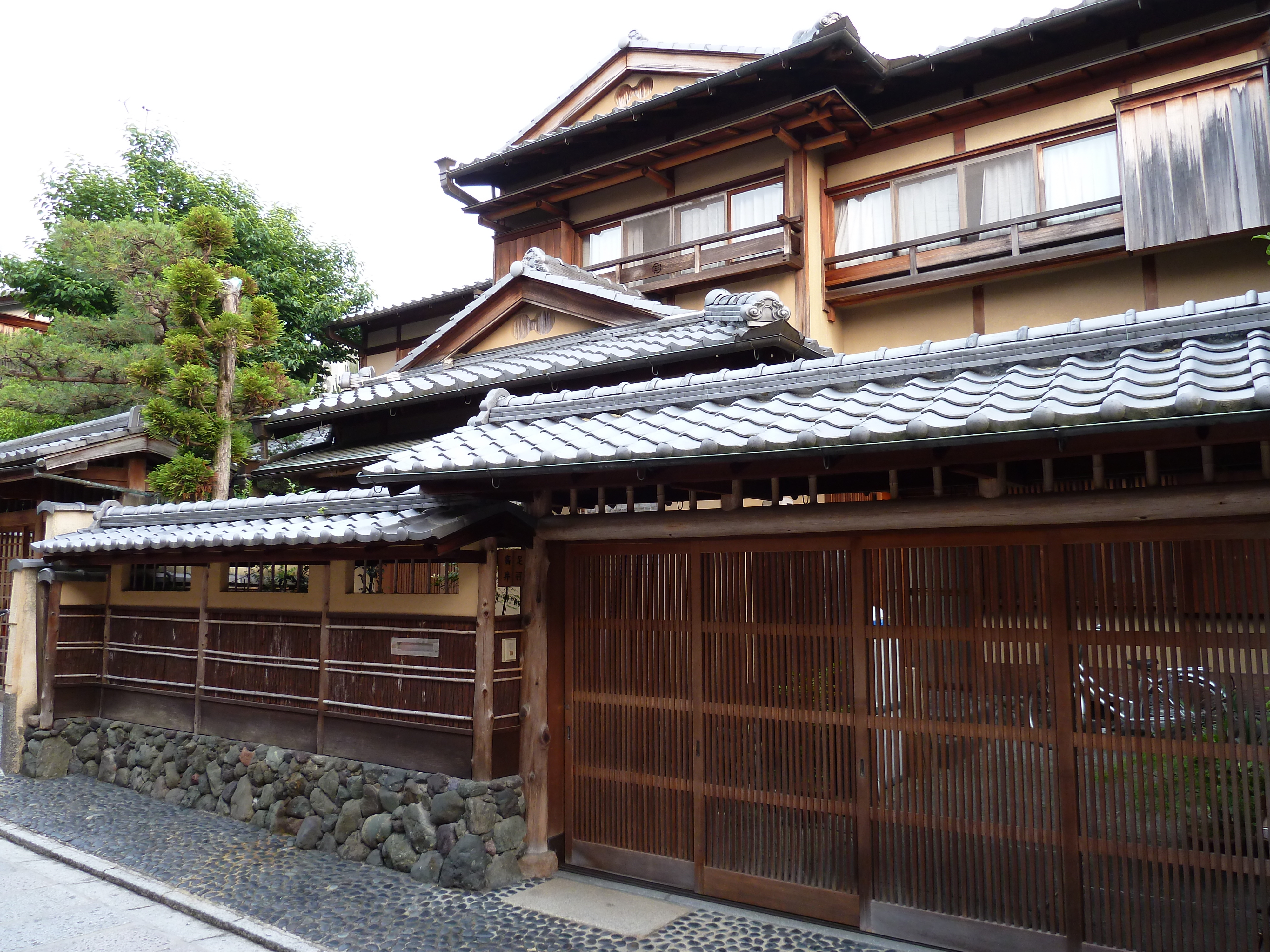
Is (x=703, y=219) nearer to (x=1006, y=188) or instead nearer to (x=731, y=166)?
(x=731, y=166)

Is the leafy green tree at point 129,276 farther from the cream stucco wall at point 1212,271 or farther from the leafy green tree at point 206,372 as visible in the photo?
the cream stucco wall at point 1212,271

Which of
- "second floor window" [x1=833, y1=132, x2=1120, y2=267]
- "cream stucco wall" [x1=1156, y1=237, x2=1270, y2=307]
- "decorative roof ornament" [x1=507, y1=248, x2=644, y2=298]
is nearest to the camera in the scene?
"cream stucco wall" [x1=1156, y1=237, x2=1270, y2=307]

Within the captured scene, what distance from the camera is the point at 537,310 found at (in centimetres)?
1383

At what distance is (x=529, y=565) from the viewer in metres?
7.73

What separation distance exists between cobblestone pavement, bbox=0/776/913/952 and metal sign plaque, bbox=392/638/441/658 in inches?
78.4

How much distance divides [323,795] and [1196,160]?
13798 mm

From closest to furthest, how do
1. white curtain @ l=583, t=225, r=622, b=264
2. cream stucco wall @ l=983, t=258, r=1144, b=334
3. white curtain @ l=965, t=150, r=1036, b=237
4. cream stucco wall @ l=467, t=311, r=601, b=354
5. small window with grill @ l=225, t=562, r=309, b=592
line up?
small window with grill @ l=225, t=562, r=309, b=592
cream stucco wall @ l=983, t=258, r=1144, b=334
white curtain @ l=965, t=150, r=1036, b=237
cream stucco wall @ l=467, t=311, r=601, b=354
white curtain @ l=583, t=225, r=622, b=264

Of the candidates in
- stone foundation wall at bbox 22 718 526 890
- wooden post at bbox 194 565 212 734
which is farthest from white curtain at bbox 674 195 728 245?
stone foundation wall at bbox 22 718 526 890

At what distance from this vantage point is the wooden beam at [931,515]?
496 cm

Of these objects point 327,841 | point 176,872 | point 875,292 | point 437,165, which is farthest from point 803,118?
point 176,872

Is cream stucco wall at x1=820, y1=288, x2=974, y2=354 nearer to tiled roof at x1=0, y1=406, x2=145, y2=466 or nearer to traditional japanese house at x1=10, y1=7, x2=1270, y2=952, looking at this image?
traditional japanese house at x1=10, y1=7, x2=1270, y2=952

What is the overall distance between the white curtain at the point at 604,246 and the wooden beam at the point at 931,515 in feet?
32.8

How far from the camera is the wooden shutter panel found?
11.1m

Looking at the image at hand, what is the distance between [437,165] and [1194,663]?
17313 mm
